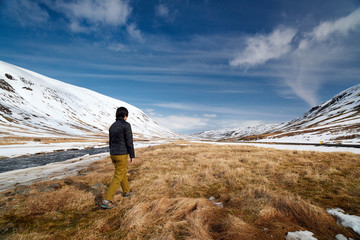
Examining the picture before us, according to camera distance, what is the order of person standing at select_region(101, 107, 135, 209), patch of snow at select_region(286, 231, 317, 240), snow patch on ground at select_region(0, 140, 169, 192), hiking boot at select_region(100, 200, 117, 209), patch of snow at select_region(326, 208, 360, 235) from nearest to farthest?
patch of snow at select_region(286, 231, 317, 240)
patch of snow at select_region(326, 208, 360, 235)
hiking boot at select_region(100, 200, 117, 209)
person standing at select_region(101, 107, 135, 209)
snow patch on ground at select_region(0, 140, 169, 192)

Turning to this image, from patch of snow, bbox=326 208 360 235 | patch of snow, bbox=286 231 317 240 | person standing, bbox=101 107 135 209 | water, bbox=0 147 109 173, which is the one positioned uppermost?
person standing, bbox=101 107 135 209

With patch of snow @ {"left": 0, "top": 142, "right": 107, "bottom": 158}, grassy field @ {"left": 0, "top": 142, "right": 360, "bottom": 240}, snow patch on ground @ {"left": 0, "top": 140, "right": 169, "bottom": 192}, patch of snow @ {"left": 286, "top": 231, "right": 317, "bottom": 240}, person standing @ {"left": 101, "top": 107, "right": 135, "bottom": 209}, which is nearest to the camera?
patch of snow @ {"left": 286, "top": 231, "right": 317, "bottom": 240}

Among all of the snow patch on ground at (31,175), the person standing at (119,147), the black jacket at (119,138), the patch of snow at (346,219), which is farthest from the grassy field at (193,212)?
the snow patch on ground at (31,175)

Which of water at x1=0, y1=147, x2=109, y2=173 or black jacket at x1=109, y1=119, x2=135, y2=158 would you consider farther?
water at x1=0, y1=147, x2=109, y2=173

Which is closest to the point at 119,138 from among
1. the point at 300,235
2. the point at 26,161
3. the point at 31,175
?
the point at 300,235

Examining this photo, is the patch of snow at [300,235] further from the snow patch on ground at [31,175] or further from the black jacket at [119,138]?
the snow patch on ground at [31,175]

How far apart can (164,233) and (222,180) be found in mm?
4715

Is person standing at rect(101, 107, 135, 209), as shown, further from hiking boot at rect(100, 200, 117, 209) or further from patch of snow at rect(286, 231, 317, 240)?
patch of snow at rect(286, 231, 317, 240)

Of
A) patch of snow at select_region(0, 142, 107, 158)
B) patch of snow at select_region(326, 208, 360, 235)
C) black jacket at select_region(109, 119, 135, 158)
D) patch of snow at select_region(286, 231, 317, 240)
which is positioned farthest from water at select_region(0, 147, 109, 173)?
patch of snow at select_region(326, 208, 360, 235)

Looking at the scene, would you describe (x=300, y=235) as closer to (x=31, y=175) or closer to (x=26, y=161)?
(x=31, y=175)

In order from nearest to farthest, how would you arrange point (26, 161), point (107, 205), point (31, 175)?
point (107, 205) → point (31, 175) → point (26, 161)

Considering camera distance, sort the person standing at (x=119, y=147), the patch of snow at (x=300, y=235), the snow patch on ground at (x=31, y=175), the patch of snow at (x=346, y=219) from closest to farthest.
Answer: the patch of snow at (x=300, y=235) < the patch of snow at (x=346, y=219) < the person standing at (x=119, y=147) < the snow patch on ground at (x=31, y=175)

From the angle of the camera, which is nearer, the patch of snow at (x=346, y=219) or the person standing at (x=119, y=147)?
the patch of snow at (x=346, y=219)

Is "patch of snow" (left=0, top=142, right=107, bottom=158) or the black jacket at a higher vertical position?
the black jacket
